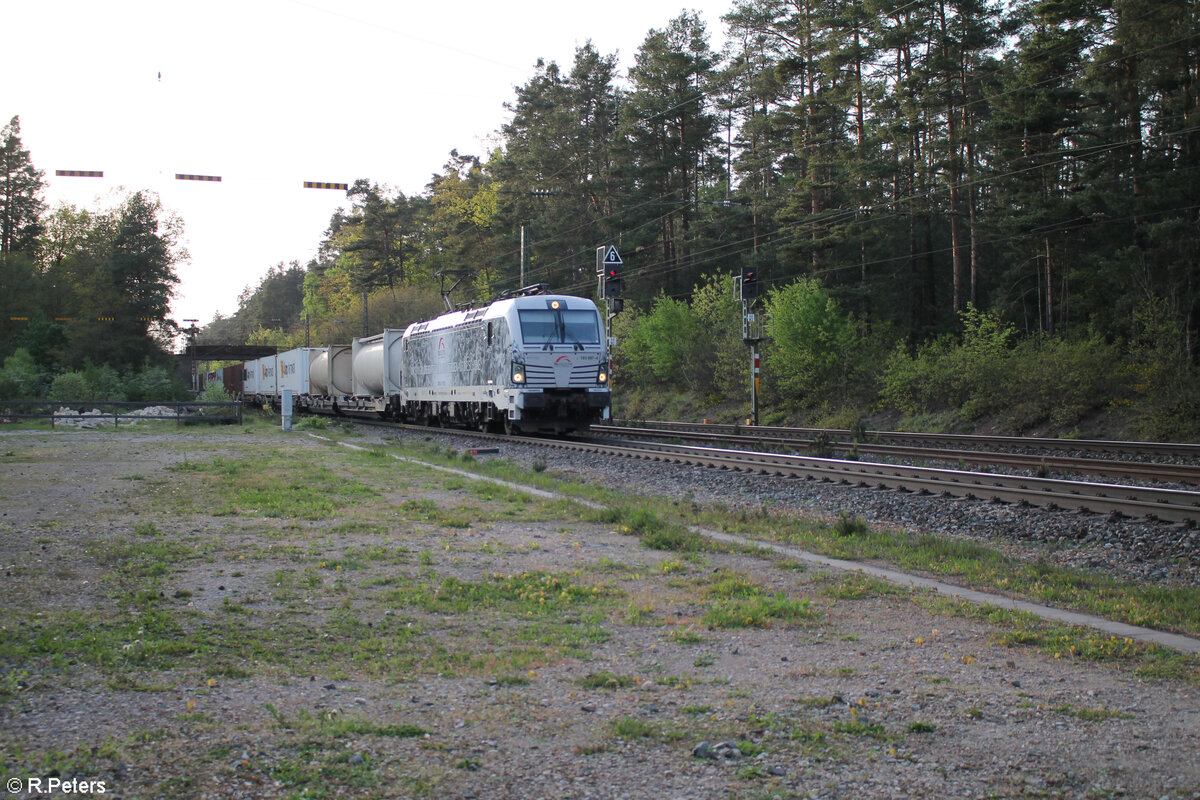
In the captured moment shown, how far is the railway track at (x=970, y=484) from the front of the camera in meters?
10.3

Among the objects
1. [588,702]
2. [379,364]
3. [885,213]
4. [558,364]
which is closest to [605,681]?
[588,702]

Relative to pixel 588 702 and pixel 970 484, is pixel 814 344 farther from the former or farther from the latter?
pixel 588 702

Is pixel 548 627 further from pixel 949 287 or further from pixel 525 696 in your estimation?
pixel 949 287

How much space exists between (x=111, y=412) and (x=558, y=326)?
21.1 meters

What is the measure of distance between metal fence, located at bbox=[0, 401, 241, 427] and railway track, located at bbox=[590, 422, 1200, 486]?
15.3 m

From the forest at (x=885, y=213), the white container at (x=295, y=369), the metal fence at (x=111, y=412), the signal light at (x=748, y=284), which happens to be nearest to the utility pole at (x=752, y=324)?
the signal light at (x=748, y=284)

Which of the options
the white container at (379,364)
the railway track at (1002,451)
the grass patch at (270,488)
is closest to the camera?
the grass patch at (270,488)

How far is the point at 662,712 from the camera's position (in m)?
4.64

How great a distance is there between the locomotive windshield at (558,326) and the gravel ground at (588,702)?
14934mm

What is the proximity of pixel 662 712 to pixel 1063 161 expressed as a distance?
104 feet

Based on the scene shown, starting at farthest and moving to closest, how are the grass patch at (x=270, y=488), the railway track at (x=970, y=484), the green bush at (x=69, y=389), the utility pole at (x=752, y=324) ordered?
the green bush at (x=69, y=389)
the utility pole at (x=752, y=324)
the grass patch at (x=270, y=488)
the railway track at (x=970, y=484)

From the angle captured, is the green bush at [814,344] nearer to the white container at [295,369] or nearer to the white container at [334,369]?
the white container at [334,369]

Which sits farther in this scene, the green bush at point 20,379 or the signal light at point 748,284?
the green bush at point 20,379

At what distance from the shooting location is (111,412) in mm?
34938
